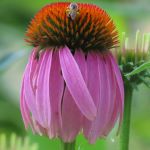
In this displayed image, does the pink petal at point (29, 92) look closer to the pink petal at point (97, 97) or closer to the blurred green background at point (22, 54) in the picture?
the pink petal at point (97, 97)

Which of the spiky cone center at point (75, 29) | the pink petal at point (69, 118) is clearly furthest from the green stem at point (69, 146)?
the spiky cone center at point (75, 29)

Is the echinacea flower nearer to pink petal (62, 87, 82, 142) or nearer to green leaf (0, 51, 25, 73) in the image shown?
pink petal (62, 87, 82, 142)

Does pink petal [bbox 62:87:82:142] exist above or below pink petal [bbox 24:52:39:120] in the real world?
below

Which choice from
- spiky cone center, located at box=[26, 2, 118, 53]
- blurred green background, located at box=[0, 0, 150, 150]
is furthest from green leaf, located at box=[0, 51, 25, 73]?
spiky cone center, located at box=[26, 2, 118, 53]

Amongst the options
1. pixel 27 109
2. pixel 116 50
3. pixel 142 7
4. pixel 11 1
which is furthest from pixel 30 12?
pixel 27 109

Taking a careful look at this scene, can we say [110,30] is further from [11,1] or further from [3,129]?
[11,1]

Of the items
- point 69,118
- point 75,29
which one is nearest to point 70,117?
point 69,118

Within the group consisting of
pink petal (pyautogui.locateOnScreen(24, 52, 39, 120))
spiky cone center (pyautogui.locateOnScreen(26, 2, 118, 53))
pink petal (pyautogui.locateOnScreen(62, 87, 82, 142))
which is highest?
spiky cone center (pyautogui.locateOnScreen(26, 2, 118, 53))
